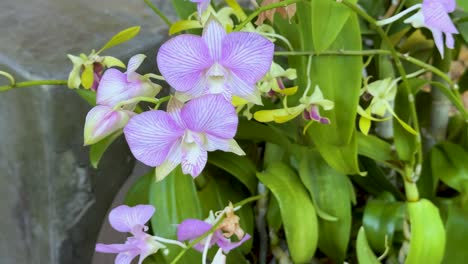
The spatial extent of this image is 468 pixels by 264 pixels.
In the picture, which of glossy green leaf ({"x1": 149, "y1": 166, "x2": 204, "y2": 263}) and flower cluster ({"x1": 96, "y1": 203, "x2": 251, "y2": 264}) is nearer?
flower cluster ({"x1": 96, "y1": 203, "x2": 251, "y2": 264})

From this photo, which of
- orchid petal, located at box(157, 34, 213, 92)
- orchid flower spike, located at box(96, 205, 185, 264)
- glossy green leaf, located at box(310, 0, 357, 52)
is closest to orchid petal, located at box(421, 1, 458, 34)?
glossy green leaf, located at box(310, 0, 357, 52)

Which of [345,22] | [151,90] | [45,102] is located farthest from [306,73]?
[45,102]

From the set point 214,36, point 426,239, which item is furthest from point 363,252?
point 214,36

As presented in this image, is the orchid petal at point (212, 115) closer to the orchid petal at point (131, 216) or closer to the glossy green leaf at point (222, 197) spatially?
the orchid petal at point (131, 216)

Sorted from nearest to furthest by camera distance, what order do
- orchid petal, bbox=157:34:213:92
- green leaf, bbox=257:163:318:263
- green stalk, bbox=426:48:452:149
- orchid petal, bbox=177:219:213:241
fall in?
orchid petal, bbox=157:34:213:92 < orchid petal, bbox=177:219:213:241 < green leaf, bbox=257:163:318:263 < green stalk, bbox=426:48:452:149

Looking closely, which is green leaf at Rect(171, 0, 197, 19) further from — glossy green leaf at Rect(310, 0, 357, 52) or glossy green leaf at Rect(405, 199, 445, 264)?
glossy green leaf at Rect(405, 199, 445, 264)

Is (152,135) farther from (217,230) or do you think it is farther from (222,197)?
(222,197)

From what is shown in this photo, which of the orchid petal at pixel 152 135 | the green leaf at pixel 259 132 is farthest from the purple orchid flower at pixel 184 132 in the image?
the green leaf at pixel 259 132
